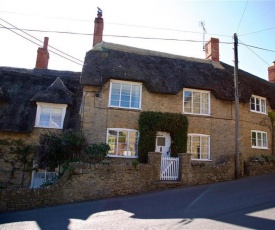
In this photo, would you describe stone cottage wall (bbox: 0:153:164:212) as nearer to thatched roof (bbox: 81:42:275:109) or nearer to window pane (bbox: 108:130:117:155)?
window pane (bbox: 108:130:117:155)

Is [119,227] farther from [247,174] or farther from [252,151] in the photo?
[252,151]

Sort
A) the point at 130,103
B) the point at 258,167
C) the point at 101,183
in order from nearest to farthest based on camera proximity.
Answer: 1. the point at 101,183
2. the point at 130,103
3. the point at 258,167

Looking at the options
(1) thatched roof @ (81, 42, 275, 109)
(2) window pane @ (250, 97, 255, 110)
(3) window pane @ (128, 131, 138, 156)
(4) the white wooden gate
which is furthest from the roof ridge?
(4) the white wooden gate

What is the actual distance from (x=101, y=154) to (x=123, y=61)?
7.41 metres

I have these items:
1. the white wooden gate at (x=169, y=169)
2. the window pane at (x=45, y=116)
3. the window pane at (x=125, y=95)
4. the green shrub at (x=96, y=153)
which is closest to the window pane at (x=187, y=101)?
the window pane at (x=125, y=95)

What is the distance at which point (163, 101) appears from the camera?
16969 mm

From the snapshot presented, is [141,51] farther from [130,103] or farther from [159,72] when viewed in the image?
[130,103]

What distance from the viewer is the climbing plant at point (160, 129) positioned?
610 inches

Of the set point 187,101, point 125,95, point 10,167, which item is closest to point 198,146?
point 187,101

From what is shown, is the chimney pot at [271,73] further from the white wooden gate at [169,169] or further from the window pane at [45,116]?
the window pane at [45,116]

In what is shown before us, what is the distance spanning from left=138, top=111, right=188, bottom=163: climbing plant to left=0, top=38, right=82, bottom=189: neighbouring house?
4.63m

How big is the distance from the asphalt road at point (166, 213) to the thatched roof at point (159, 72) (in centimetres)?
792

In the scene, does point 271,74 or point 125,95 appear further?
point 271,74

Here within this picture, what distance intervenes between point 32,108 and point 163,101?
30.0 feet
